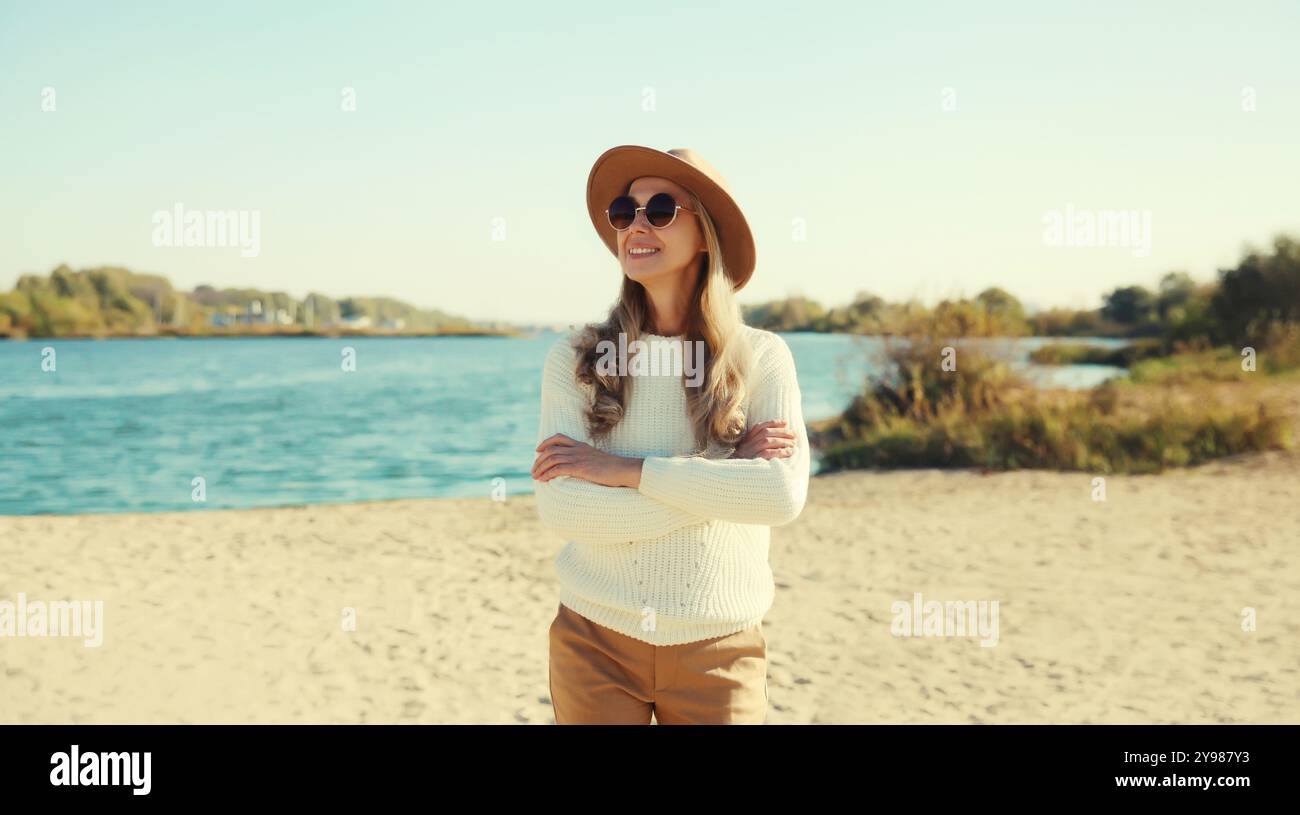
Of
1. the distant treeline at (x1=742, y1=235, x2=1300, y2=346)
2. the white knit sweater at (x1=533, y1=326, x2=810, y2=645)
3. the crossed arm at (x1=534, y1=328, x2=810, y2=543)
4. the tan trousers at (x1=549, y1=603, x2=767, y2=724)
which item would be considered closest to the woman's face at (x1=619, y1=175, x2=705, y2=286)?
the white knit sweater at (x1=533, y1=326, x2=810, y2=645)

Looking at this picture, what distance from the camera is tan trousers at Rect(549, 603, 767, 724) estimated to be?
7.15 feet

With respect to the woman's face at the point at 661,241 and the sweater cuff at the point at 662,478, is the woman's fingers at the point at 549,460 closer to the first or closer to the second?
the sweater cuff at the point at 662,478

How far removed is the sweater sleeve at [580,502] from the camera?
2230 mm

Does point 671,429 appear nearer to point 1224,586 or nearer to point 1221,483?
point 1224,586

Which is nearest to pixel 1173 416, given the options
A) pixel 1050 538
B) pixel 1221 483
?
pixel 1221 483

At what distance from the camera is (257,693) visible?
5.18 meters

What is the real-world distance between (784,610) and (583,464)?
15.1 ft

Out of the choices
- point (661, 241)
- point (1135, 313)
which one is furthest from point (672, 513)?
point (1135, 313)

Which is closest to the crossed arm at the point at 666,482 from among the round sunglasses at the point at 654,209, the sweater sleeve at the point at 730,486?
the sweater sleeve at the point at 730,486

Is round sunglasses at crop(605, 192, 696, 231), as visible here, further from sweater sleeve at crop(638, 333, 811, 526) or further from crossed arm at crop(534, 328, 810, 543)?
sweater sleeve at crop(638, 333, 811, 526)

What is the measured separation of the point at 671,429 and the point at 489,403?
30.6 meters

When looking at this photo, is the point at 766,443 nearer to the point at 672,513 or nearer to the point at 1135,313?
the point at 672,513

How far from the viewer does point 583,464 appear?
2.33 m

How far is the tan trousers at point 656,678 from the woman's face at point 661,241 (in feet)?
2.60
